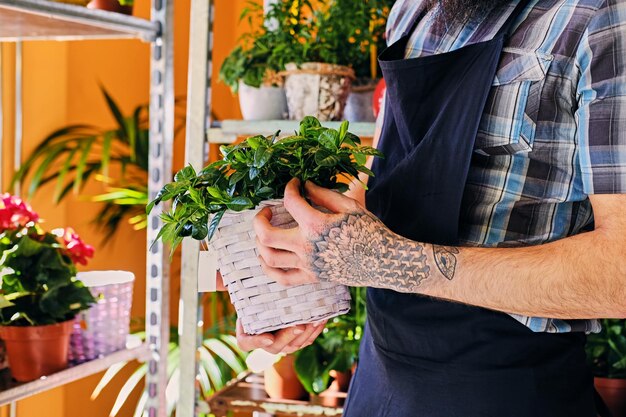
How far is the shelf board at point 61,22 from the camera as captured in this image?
4.95 feet

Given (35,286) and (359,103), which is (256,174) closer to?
(35,286)

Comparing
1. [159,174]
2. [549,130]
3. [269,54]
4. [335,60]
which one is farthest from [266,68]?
[549,130]

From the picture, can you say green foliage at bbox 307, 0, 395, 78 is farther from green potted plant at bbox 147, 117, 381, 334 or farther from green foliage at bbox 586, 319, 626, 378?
green potted plant at bbox 147, 117, 381, 334

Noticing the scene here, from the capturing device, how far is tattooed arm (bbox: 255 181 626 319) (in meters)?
0.97

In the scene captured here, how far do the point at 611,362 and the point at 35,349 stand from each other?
4.48ft

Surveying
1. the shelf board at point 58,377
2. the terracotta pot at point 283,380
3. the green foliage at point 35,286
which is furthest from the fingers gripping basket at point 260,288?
the terracotta pot at point 283,380

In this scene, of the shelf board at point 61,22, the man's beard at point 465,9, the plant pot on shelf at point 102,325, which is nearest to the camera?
the man's beard at point 465,9

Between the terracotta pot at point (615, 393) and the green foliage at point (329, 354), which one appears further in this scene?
the green foliage at point (329, 354)

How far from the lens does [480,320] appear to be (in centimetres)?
114

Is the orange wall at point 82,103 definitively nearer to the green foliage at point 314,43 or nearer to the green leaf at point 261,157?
the green foliage at point 314,43

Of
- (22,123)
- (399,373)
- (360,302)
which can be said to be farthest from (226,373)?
(399,373)

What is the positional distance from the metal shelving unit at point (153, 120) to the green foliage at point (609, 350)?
108cm

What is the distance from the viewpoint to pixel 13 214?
1.90m

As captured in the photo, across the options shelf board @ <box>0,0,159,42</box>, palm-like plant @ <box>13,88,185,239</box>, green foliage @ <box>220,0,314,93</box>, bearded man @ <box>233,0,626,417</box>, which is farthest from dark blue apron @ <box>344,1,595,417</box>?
palm-like plant @ <box>13,88,185,239</box>
